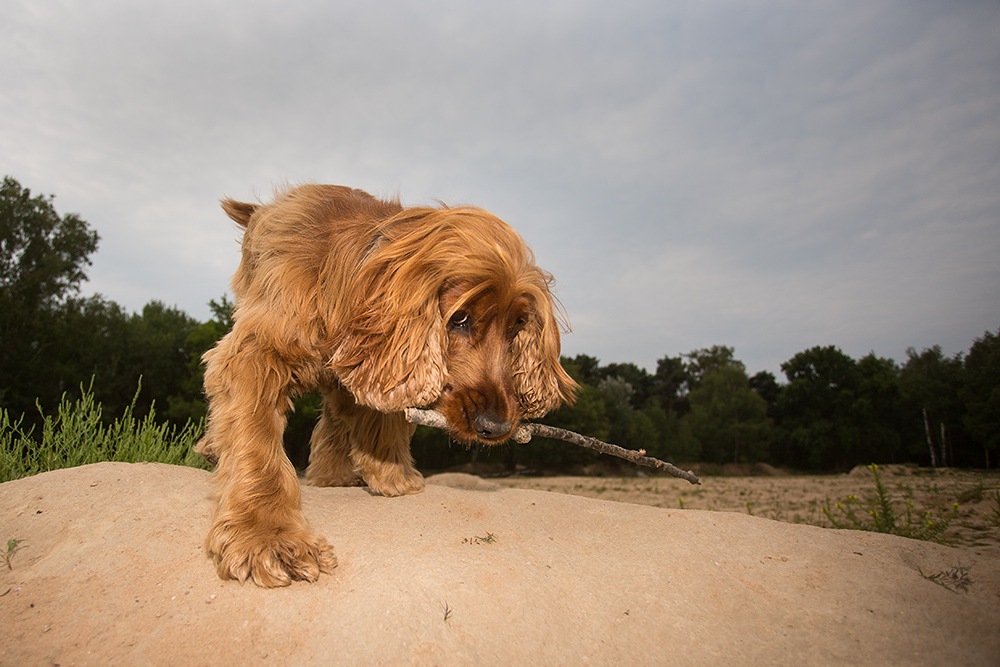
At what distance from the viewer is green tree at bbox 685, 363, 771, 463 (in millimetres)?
38125

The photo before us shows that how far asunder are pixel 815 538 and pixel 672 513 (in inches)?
41.7

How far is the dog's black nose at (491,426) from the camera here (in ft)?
9.43

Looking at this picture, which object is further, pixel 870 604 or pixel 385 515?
pixel 385 515

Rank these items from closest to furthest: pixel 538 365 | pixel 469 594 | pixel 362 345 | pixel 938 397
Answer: pixel 469 594 < pixel 362 345 < pixel 538 365 < pixel 938 397

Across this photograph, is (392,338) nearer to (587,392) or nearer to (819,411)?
(587,392)

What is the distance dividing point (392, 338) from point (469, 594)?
1.49 metres

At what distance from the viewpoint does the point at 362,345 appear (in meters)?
3.17

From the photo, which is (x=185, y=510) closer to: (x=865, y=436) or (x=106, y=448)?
(x=106, y=448)

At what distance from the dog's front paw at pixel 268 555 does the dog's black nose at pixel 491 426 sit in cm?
111

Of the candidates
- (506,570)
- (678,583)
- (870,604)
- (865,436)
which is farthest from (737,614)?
(865,436)

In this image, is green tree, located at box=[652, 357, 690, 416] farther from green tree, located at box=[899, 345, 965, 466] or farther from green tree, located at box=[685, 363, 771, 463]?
green tree, located at box=[899, 345, 965, 466]

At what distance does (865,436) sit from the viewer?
29.6 metres

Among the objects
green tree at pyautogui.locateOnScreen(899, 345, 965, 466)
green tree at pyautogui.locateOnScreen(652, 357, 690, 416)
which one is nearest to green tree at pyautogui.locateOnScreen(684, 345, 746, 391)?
green tree at pyautogui.locateOnScreen(652, 357, 690, 416)

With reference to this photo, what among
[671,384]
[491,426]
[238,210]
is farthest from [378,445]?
[671,384]
